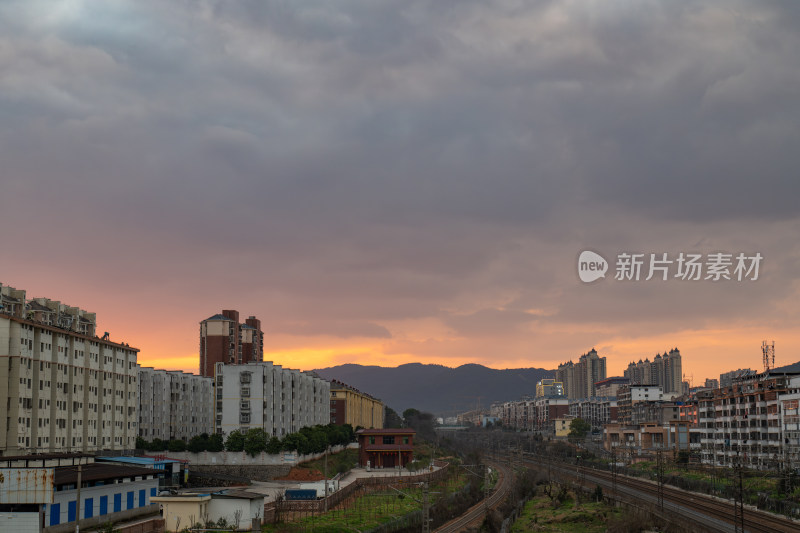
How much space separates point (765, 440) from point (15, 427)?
83.0 metres

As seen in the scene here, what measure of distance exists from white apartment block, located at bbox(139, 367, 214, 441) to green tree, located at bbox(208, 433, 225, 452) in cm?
1007

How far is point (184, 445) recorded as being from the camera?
342 feet

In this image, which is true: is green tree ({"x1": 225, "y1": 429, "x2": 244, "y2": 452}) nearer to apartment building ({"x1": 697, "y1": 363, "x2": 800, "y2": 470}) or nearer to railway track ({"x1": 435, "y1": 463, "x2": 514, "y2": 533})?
railway track ({"x1": 435, "y1": 463, "x2": 514, "y2": 533})

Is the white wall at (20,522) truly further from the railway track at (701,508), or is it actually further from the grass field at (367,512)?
the railway track at (701,508)

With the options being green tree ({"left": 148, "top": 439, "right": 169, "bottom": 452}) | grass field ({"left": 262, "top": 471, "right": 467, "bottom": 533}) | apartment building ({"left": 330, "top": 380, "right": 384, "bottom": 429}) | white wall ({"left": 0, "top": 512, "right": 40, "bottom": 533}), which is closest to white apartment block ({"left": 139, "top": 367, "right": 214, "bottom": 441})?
green tree ({"left": 148, "top": 439, "right": 169, "bottom": 452})

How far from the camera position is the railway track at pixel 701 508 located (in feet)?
186

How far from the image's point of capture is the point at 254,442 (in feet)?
331

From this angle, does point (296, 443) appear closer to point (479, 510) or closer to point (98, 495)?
point (479, 510)

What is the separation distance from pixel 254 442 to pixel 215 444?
213 inches

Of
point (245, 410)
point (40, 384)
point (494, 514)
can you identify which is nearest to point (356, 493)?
point (494, 514)

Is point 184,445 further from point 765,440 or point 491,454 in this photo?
point 491,454

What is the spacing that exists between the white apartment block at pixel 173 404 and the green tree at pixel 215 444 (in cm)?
1007

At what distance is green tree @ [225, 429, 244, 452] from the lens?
10150 centimetres

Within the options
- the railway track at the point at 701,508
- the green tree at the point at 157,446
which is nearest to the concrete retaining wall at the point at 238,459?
the green tree at the point at 157,446
